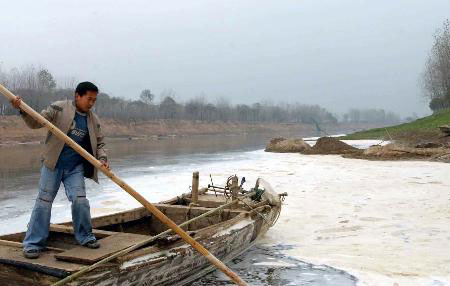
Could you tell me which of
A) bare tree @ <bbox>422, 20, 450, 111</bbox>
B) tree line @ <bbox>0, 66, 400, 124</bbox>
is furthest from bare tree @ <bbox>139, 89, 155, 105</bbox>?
bare tree @ <bbox>422, 20, 450, 111</bbox>

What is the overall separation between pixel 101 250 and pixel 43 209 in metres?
0.77

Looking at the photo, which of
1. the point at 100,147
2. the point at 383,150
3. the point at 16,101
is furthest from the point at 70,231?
the point at 383,150

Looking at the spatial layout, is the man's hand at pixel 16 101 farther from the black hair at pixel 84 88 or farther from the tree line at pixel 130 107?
the tree line at pixel 130 107

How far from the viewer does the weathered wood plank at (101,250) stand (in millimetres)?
4543

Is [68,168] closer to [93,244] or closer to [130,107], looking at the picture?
[93,244]

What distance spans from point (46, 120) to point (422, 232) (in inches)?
249

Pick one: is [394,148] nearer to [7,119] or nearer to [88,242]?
[88,242]

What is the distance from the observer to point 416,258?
262 inches

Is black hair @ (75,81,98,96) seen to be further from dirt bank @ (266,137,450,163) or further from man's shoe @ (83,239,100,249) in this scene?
dirt bank @ (266,137,450,163)

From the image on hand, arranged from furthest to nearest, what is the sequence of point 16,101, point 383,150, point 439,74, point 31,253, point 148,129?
1. point 148,129
2. point 439,74
3. point 383,150
4. point 31,253
5. point 16,101

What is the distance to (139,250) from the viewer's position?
498cm

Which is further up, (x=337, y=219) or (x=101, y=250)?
(x=101, y=250)

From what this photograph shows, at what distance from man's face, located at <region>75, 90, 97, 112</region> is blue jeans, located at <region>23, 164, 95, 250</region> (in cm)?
62

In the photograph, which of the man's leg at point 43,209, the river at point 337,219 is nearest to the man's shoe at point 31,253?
the man's leg at point 43,209
